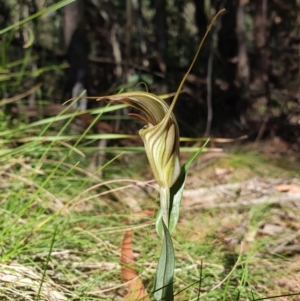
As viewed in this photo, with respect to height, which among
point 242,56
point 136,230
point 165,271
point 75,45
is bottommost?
point 242,56

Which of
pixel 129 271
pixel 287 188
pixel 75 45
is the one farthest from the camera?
pixel 75 45

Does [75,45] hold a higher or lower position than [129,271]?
higher

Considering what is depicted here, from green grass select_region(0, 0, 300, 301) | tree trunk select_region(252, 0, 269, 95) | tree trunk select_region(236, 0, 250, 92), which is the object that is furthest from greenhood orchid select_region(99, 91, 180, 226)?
tree trunk select_region(236, 0, 250, 92)

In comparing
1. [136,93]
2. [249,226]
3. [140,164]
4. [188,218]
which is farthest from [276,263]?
[140,164]

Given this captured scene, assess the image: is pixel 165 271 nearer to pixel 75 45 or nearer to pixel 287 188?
pixel 287 188

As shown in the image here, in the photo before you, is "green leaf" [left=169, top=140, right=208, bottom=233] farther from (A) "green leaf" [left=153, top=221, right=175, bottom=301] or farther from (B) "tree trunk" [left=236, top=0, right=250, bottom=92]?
(B) "tree trunk" [left=236, top=0, right=250, bottom=92]

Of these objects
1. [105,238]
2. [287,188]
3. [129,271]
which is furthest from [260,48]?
[129,271]
